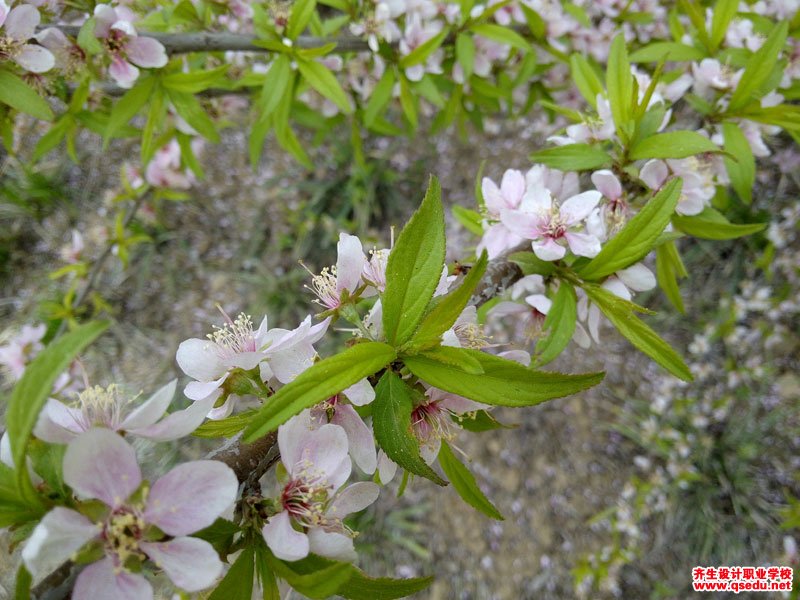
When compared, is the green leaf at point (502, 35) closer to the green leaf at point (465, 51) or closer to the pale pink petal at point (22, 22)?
the green leaf at point (465, 51)

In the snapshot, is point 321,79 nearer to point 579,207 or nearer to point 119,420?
point 579,207

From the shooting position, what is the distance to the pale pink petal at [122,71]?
120cm

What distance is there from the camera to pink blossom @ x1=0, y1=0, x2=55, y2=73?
1002 mm

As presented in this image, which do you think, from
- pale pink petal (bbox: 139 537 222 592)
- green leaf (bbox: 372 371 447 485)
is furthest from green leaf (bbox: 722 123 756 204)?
pale pink petal (bbox: 139 537 222 592)

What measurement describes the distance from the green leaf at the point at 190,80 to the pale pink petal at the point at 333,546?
109 centimetres

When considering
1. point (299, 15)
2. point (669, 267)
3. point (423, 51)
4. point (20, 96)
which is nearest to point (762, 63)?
point (669, 267)

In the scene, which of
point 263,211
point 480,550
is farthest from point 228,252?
point 480,550

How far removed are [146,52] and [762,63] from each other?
1.34m

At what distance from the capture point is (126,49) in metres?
1.19

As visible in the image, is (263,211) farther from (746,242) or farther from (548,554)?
(746,242)

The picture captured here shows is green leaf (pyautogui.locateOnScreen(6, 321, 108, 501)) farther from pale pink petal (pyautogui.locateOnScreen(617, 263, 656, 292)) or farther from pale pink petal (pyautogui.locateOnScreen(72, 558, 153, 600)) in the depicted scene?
pale pink petal (pyautogui.locateOnScreen(617, 263, 656, 292))

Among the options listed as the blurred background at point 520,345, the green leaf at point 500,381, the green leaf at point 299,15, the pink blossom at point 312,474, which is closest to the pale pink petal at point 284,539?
the pink blossom at point 312,474

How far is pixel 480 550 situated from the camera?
8.91 ft

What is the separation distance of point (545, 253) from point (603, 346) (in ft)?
7.52
